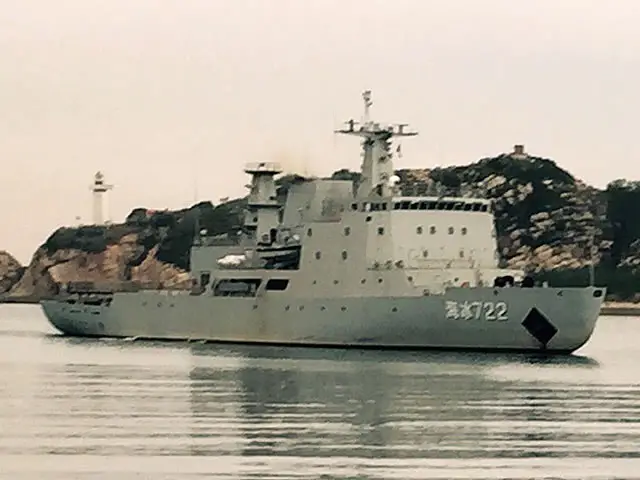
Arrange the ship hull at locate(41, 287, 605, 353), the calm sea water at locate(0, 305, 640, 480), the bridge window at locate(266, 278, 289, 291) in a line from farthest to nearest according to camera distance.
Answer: the bridge window at locate(266, 278, 289, 291), the ship hull at locate(41, 287, 605, 353), the calm sea water at locate(0, 305, 640, 480)

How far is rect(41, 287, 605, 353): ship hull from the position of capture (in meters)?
45.2

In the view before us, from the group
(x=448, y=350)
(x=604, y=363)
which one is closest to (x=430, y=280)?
(x=448, y=350)

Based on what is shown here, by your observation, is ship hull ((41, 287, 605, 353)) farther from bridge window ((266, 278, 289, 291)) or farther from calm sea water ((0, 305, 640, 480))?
calm sea water ((0, 305, 640, 480))

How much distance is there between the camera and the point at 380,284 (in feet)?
156

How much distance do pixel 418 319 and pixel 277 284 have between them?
6.51 meters

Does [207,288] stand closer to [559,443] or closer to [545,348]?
[545,348]

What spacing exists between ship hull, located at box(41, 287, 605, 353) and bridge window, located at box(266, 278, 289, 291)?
0.29 metres

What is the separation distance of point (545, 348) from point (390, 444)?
2213 cm

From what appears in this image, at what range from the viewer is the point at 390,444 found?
979 inches

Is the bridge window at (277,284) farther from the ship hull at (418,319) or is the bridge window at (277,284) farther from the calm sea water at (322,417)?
the calm sea water at (322,417)

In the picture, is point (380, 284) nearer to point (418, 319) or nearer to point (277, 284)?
point (418, 319)

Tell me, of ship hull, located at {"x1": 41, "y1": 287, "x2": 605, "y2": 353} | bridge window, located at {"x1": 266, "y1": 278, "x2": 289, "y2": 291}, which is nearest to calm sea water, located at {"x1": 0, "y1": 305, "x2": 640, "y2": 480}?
ship hull, located at {"x1": 41, "y1": 287, "x2": 605, "y2": 353}

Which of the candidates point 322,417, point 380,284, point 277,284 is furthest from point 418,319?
point 322,417

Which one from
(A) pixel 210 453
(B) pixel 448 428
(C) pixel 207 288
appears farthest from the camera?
(C) pixel 207 288
